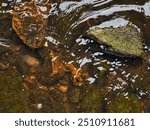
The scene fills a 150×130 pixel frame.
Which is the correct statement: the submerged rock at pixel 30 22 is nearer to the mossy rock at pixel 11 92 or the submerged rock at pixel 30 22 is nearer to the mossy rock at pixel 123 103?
the mossy rock at pixel 11 92

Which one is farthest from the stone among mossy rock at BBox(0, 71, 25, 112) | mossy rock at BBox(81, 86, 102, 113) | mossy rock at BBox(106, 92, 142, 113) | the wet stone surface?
mossy rock at BBox(106, 92, 142, 113)

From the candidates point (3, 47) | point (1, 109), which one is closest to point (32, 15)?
point (3, 47)

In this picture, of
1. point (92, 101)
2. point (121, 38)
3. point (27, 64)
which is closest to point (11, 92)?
point (27, 64)

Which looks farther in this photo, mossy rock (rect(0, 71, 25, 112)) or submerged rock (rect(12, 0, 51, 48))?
submerged rock (rect(12, 0, 51, 48))

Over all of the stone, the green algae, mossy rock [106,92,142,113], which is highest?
the green algae

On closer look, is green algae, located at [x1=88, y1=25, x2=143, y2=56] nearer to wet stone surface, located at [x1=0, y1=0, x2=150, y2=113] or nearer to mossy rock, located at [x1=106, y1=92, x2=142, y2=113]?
wet stone surface, located at [x1=0, y1=0, x2=150, y2=113]

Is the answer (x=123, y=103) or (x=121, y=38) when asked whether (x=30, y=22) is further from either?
(x=123, y=103)

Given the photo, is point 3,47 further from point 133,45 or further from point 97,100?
point 133,45

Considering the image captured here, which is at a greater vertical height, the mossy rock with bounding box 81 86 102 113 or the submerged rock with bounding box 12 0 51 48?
the submerged rock with bounding box 12 0 51 48
